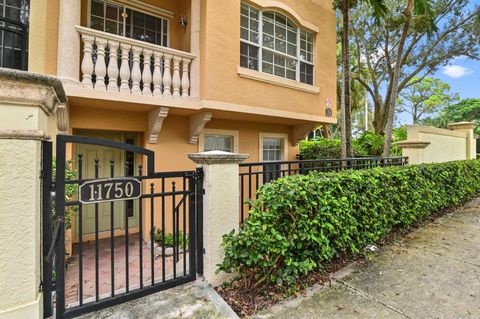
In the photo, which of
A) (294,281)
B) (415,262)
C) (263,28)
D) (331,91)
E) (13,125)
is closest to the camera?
(13,125)

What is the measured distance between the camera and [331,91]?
27.8 ft

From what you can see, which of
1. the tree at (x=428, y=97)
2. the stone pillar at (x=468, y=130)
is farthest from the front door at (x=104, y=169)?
the tree at (x=428, y=97)

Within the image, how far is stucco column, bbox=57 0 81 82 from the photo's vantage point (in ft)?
15.0

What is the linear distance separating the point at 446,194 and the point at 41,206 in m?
8.15

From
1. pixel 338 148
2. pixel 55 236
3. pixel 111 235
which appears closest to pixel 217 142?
pixel 338 148

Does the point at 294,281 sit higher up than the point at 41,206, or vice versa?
the point at 41,206

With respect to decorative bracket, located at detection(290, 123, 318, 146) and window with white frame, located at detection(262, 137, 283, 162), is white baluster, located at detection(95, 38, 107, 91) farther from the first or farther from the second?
decorative bracket, located at detection(290, 123, 318, 146)

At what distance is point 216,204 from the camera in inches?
125

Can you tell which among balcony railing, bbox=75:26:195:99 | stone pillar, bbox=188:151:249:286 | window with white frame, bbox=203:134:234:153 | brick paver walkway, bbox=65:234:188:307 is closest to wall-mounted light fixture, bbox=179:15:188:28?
balcony railing, bbox=75:26:195:99

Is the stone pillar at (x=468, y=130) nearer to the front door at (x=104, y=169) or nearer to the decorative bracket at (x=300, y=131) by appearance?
the decorative bracket at (x=300, y=131)

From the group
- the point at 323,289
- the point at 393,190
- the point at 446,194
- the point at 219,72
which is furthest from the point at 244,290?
the point at 446,194

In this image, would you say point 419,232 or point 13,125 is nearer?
point 13,125

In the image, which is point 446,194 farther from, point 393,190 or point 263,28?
point 263,28

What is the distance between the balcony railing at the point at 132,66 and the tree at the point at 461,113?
31.0m
